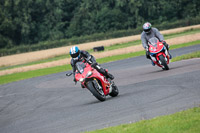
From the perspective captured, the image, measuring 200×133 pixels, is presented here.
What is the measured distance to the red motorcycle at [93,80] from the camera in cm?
1122

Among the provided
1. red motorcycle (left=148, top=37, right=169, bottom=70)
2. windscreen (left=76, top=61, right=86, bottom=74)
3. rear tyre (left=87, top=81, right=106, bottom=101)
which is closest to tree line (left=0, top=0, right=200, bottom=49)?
red motorcycle (left=148, top=37, right=169, bottom=70)

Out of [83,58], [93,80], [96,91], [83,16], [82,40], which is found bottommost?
[82,40]

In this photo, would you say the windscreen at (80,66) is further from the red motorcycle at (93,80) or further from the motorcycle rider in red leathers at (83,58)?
the motorcycle rider in red leathers at (83,58)

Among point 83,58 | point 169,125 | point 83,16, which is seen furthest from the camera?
point 83,16

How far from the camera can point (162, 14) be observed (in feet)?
293

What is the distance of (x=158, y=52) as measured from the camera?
15.9 meters

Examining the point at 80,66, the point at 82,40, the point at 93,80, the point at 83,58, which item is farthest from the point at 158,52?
the point at 82,40

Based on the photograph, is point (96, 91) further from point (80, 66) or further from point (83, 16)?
point (83, 16)

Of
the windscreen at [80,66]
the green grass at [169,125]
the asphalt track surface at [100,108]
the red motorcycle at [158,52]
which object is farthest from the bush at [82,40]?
the green grass at [169,125]

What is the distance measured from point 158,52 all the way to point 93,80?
205 inches

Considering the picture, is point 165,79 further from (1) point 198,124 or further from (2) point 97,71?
(1) point 198,124

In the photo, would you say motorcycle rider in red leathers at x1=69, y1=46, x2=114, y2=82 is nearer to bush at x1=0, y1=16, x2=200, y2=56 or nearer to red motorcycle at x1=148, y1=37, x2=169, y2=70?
red motorcycle at x1=148, y1=37, x2=169, y2=70

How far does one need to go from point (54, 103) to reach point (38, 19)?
80.2 m

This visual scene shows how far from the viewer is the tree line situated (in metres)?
85.7
